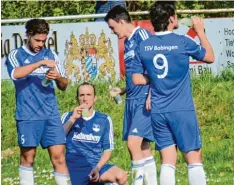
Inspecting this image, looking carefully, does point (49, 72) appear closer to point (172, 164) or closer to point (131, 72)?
point (131, 72)

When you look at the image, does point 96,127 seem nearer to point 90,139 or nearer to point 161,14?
point 90,139

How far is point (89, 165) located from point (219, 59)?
16.4ft

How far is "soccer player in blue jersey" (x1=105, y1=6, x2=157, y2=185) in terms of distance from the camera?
11664mm

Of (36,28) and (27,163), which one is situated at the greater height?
(36,28)

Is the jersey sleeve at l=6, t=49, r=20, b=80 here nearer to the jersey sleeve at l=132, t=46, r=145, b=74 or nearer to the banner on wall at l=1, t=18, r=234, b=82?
the jersey sleeve at l=132, t=46, r=145, b=74

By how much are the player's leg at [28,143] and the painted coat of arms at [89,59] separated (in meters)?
4.55

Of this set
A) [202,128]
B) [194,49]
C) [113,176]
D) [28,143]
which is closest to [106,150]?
[113,176]

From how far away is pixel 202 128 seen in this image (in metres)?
15.5

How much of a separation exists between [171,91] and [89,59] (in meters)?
5.79

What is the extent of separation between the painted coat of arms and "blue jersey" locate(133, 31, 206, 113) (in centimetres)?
553

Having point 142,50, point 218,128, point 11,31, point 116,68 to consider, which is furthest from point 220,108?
point 142,50

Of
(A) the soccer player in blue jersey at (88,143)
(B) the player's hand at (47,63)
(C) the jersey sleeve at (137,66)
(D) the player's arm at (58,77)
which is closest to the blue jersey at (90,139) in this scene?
(A) the soccer player in blue jersey at (88,143)

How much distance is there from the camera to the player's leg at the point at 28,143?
11.6 meters

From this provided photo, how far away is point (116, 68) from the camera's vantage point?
53.0 ft
